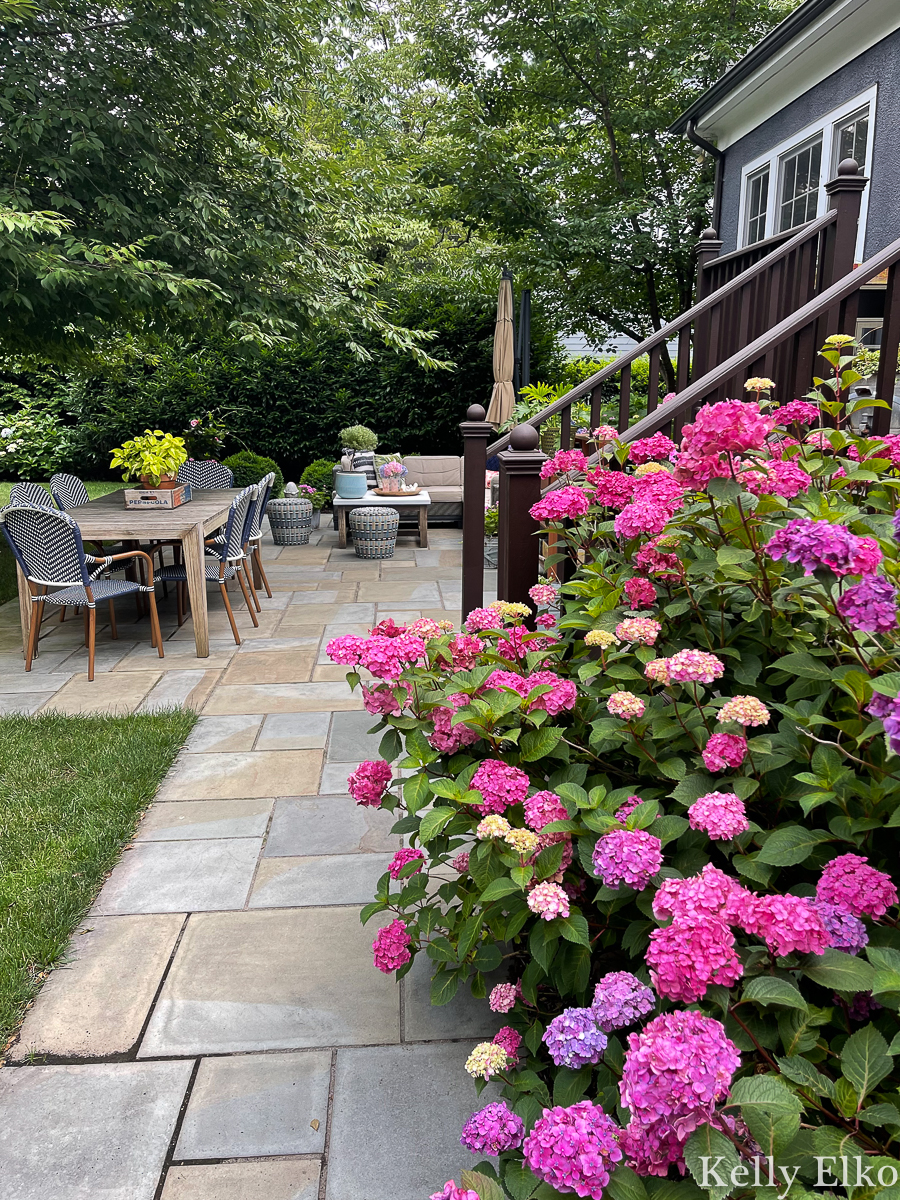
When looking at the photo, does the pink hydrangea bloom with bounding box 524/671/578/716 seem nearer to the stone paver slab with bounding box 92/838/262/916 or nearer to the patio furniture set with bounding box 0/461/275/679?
the stone paver slab with bounding box 92/838/262/916

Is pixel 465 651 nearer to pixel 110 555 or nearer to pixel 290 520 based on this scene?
pixel 110 555

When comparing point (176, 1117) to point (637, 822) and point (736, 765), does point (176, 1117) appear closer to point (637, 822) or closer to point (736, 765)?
point (637, 822)

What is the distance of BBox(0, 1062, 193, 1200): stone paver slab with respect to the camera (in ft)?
5.55

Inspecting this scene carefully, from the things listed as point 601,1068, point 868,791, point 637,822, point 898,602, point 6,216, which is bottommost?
point 601,1068

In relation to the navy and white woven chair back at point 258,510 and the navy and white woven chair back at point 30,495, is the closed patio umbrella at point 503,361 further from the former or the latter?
the navy and white woven chair back at point 30,495

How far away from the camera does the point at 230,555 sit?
5.66m

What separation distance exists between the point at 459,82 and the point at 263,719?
10.1 metres

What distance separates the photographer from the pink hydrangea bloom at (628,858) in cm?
137

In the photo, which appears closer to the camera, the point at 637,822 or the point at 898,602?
the point at 898,602

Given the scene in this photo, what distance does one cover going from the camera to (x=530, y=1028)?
1.80 m

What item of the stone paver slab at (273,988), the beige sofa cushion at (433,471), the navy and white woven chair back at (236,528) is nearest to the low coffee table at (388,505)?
the beige sofa cushion at (433,471)

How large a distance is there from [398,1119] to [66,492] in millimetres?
5529

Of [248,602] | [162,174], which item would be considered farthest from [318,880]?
[162,174]

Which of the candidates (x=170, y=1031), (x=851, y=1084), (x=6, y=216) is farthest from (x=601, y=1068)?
(x=6, y=216)
